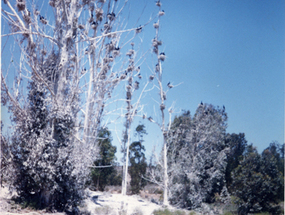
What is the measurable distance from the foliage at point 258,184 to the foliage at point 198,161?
333cm

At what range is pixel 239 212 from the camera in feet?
42.2

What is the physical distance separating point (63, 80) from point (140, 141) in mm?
16138

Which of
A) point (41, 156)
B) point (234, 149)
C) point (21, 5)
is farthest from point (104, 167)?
point (21, 5)

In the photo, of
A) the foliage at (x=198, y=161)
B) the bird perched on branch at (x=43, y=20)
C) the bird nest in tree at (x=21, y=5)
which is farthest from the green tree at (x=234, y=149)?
the bird nest in tree at (x=21, y=5)

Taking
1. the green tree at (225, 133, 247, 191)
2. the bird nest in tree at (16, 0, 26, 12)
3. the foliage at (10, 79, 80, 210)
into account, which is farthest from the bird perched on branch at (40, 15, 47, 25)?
the green tree at (225, 133, 247, 191)

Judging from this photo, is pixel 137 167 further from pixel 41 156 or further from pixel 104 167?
pixel 41 156

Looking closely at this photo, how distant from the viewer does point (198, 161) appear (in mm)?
17453

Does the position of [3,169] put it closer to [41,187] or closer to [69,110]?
[41,187]

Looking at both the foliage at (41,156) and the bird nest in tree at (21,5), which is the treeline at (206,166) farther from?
the bird nest in tree at (21,5)

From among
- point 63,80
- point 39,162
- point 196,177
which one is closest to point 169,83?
point 196,177

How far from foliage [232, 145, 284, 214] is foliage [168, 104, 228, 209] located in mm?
3331

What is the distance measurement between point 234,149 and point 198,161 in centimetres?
479

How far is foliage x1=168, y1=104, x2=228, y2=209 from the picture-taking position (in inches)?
653

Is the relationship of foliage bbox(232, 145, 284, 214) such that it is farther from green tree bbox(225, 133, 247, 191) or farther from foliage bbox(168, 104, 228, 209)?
green tree bbox(225, 133, 247, 191)
